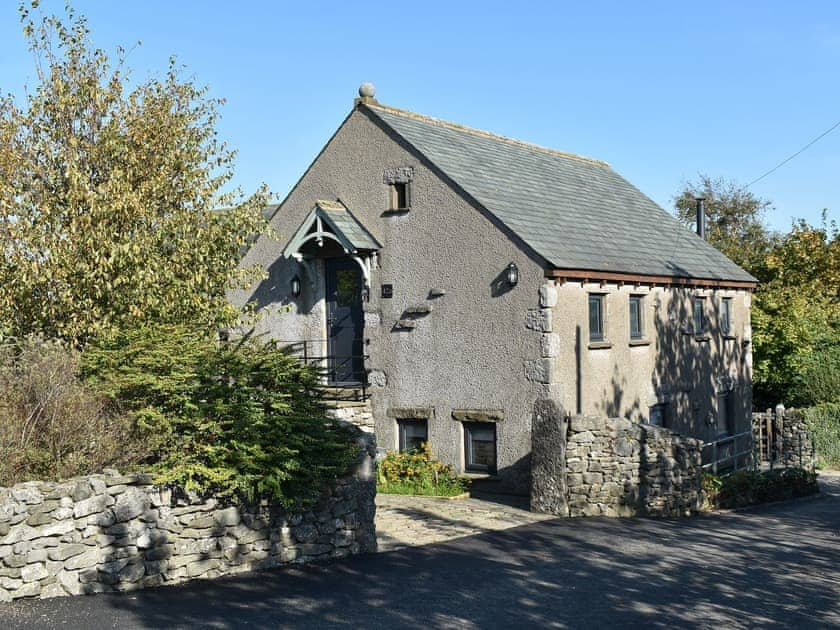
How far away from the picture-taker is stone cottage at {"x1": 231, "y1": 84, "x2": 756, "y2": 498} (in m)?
18.0

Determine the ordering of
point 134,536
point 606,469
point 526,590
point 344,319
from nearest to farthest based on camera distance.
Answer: point 134,536 < point 526,590 < point 606,469 < point 344,319

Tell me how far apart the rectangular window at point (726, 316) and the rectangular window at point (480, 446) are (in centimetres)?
958

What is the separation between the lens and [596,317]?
19375 mm

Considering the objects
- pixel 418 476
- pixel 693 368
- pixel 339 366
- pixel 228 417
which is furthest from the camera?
pixel 693 368

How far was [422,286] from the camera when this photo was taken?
1936cm

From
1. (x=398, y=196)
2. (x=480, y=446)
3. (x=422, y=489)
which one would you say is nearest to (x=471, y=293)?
(x=398, y=196)

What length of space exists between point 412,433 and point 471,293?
10.9 ft

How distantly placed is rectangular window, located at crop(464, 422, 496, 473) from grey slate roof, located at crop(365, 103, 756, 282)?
143 inches

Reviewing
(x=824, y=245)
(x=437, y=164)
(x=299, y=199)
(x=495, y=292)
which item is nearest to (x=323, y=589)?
(x=495, y=292)

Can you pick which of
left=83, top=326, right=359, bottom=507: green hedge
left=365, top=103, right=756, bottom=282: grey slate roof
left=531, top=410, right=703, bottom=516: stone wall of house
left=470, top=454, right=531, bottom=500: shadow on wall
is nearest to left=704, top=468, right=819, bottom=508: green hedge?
left=531, top=410, right=703, bottom=516: stone wall of house

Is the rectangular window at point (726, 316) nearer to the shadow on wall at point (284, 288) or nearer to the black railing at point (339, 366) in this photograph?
the black railing at point (339, 366)

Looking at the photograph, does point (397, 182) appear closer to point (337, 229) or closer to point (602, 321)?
point (337, 229)

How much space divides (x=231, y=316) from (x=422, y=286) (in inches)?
185

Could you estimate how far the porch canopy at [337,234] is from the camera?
776 inches
